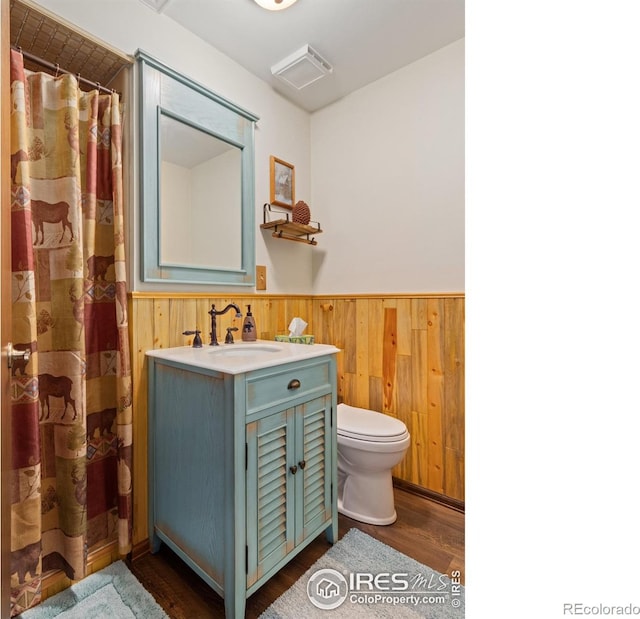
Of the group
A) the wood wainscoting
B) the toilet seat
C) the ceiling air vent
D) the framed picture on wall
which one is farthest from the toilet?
the ceiling air vent

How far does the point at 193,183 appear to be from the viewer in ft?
5.52

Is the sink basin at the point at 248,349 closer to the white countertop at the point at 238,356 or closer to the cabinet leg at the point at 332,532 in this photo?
the white countertop at the point at 238,356

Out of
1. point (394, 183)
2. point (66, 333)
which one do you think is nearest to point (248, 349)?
point (66, 333)

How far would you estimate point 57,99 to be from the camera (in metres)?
1.27

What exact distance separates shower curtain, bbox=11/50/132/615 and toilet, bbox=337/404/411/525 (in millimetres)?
993

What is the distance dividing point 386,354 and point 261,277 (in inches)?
35.7

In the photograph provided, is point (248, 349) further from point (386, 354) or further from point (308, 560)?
point (308, 560)

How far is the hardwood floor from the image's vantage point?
120cm

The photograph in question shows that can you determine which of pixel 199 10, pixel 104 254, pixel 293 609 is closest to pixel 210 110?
pixel 199 10

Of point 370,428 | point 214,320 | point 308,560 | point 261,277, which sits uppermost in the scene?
point 261,277

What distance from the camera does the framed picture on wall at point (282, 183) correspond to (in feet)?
6.83

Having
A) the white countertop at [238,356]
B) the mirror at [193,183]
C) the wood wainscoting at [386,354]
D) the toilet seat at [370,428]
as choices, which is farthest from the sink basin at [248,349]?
the toilet seat at [370,428]
